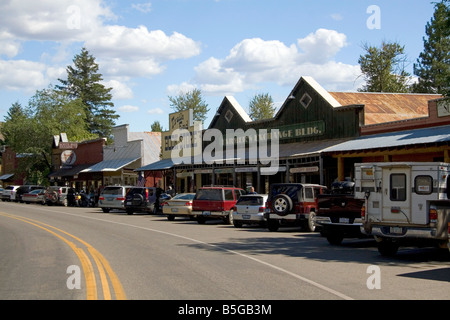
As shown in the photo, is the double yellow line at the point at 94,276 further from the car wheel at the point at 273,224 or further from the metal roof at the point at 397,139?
the metal roof at the point at 397,139

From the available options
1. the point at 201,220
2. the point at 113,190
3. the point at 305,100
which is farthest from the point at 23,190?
the point at 201,220

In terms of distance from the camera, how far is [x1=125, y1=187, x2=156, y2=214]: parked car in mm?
34281

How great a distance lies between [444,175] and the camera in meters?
13.5

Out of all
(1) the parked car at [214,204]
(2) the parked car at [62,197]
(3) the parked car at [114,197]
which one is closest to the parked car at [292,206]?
(1) the parked car at [214,204]

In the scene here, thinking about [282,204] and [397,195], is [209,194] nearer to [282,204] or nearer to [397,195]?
[282,204]

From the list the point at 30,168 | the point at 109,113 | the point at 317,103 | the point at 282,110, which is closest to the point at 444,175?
the point at 317,103

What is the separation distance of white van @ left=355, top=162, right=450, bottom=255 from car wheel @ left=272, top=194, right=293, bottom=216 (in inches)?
268

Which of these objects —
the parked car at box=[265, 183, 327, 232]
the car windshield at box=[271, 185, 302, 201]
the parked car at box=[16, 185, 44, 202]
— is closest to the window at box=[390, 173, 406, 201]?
the parked car at box=[265, 183, 327, 232]

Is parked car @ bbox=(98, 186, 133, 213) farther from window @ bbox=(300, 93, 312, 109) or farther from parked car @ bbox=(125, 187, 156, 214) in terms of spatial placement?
window @ bbox=(300, 93, 312, 109)

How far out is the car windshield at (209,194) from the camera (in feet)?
87.1

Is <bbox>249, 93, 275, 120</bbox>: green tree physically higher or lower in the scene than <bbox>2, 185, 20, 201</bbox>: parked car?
higher

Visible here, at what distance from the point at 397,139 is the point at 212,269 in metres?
16.1

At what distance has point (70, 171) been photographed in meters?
64.5

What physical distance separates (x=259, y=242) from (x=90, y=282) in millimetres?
8479
